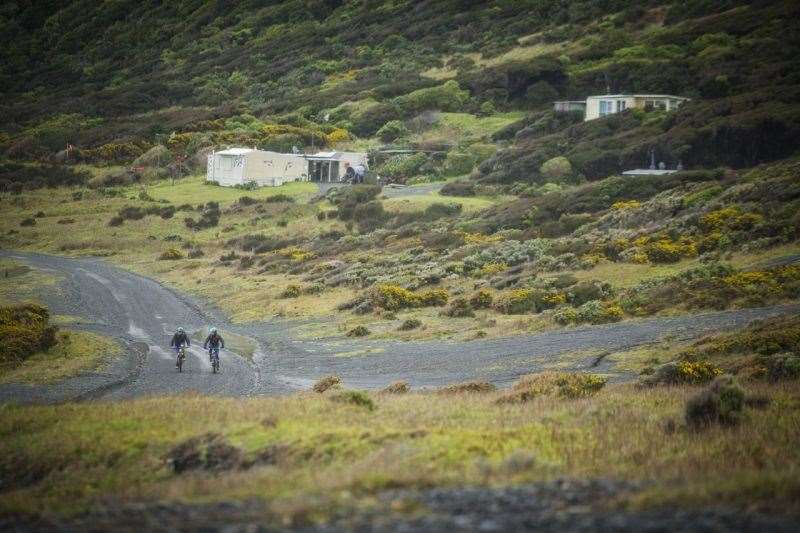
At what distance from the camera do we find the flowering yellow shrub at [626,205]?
56.0 metres

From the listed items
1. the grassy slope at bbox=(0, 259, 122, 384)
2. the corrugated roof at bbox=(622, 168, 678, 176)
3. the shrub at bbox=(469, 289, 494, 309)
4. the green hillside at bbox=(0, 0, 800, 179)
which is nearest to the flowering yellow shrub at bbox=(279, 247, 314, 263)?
the grassy slope at bbox=(0, 259, 122, 384)

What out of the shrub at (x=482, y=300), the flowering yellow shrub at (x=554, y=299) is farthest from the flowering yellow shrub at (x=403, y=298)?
the flowering yellow shrub at (x=554, y=299)

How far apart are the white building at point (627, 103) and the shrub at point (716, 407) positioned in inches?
3116

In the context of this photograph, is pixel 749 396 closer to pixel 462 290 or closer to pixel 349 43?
pixel 462 290

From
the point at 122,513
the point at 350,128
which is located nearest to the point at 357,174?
the point at 350,128

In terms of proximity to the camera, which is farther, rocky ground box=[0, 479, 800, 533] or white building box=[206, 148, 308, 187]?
white building box=[206, 148, 308, 187]

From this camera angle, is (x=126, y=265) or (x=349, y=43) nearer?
(x=126, y=265)

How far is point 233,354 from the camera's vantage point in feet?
108

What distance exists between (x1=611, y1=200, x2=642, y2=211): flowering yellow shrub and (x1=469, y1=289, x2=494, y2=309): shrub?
19123mm

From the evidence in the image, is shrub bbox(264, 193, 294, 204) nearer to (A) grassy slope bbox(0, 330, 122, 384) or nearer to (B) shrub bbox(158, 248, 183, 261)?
(B) shrub bbox(158, 248, 183, 261)

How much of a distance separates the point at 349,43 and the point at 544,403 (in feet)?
525

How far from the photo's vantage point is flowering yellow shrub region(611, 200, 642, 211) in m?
56.0

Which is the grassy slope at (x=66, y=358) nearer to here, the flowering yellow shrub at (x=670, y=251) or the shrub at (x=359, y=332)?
the shrub at (x=359, y=332)

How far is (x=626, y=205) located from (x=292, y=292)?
75.4 feet
